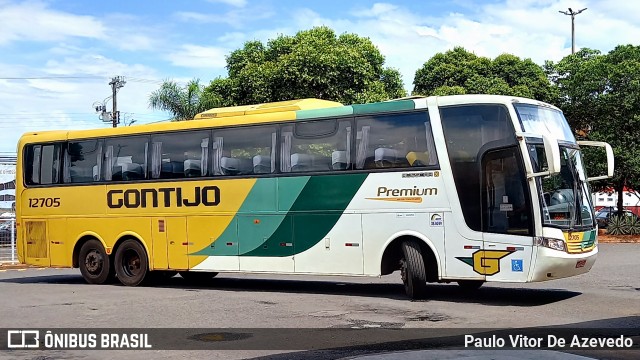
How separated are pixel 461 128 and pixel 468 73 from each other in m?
30.8

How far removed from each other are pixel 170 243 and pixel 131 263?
1.50m

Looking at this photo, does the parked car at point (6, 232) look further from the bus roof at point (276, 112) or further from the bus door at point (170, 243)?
the bus door at point (170, 243)

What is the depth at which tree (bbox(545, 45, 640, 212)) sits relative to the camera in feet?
109

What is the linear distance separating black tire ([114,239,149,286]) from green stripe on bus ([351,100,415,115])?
605 cm

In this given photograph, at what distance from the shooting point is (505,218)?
12.9m

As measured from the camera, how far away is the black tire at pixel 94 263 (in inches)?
703

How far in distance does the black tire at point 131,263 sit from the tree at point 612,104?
22.4 m

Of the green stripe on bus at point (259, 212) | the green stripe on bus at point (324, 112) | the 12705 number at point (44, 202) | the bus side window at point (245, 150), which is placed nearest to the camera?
the green stripe on bus at point (324, 112)

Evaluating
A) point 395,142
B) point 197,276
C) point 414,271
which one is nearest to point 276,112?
point 395,142

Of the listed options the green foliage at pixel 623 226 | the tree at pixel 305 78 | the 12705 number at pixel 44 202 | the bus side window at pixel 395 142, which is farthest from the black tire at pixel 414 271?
the green foliage at pixel 623 226

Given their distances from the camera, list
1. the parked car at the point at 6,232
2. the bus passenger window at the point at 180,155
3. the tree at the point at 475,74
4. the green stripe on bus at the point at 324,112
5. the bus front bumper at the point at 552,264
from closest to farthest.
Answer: the bus front bumper at the point at 552,264 → the green stripe on bus at the point at 324,112 → the bus passenger window at the point at 180,155 → the parked car at the point at 6,232 → the tree at the point at 475,74

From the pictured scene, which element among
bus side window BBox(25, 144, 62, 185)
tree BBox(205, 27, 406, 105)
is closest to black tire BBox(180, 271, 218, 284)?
bus side window BBox(25, 144, 62, 185)

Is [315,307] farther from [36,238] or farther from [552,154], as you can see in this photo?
[36,238]

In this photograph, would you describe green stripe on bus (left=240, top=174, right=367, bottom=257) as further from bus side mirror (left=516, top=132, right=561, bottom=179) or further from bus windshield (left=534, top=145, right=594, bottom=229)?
bus windshield (left=534, top=145, right=594, bottom=229)
